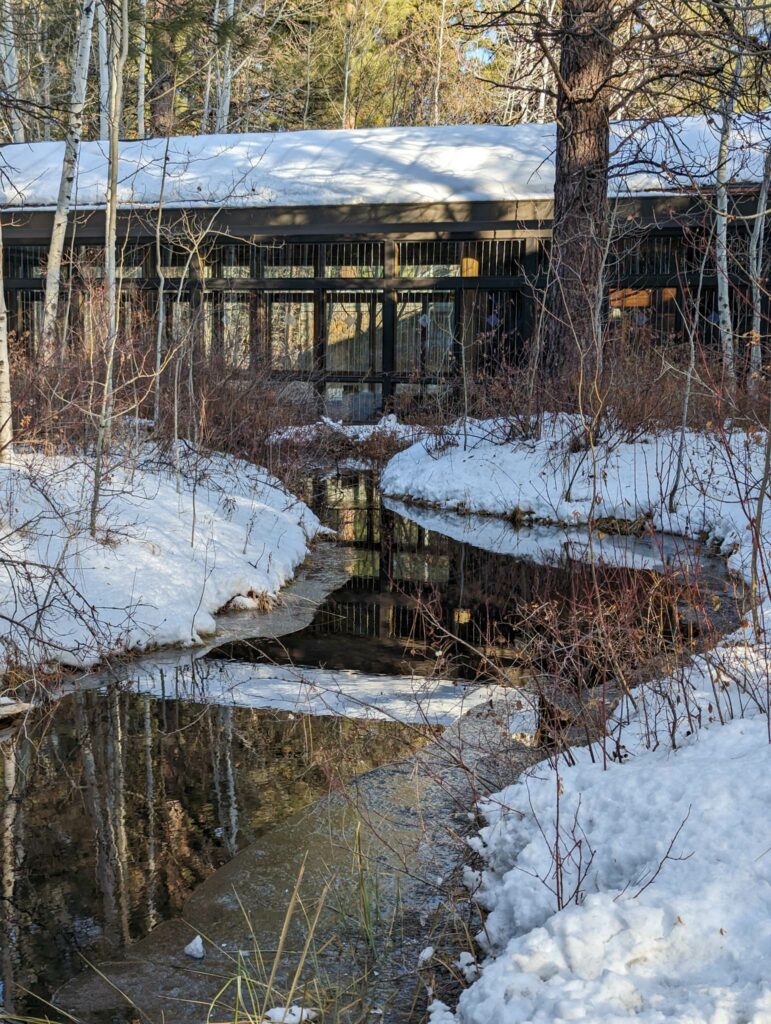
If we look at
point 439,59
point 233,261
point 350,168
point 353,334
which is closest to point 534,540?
point 353,334

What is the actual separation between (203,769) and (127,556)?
268 centimetres

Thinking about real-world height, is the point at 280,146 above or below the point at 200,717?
above

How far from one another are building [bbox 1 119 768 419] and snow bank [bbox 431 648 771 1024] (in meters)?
12.3

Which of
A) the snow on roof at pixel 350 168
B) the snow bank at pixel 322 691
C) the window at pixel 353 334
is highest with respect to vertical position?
the snow on roof at pixel 350 168

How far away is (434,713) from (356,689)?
0.67m

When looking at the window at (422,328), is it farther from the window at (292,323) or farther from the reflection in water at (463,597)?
the reflection in water at (463,597)

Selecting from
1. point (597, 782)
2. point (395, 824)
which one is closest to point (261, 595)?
point (395, 824)

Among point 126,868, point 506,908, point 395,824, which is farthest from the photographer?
point 395,824

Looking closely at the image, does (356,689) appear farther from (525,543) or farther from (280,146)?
(280,146)

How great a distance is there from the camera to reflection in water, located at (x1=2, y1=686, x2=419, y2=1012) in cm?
365

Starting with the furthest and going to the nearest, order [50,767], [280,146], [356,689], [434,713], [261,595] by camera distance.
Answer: [280,146]
[261,595]
[356,689]
[434,713]
[50,767]

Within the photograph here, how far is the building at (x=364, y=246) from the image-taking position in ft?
53.4

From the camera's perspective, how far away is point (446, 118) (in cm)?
3200

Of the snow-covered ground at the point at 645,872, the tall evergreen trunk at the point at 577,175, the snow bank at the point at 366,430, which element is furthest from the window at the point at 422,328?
the snow-covered ground at the point at 645,872
